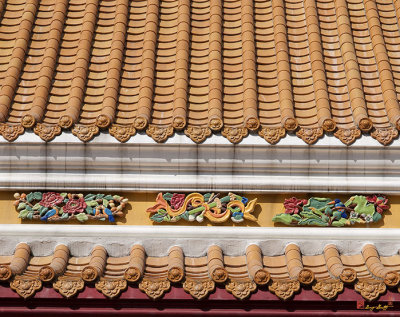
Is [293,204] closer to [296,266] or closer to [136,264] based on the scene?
[296,266]

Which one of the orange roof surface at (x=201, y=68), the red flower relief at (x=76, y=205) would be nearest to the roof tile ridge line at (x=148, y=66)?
the orange roof surface at (x=201, y=68)

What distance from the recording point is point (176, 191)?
233 inches

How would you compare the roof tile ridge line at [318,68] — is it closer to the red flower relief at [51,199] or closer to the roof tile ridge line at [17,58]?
the red flower relief at [51,199]

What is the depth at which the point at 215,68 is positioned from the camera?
6562mm

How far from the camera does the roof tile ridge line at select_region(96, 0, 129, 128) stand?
5.82 metres

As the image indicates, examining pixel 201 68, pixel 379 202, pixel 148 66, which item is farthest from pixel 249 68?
pixel 379 202

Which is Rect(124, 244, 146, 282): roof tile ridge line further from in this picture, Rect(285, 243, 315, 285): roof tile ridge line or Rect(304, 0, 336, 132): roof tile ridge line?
Rect(304, 0, 336, 132): roof tile ridge line

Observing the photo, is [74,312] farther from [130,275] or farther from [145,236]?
[145,236]

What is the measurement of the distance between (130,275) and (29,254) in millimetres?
1220

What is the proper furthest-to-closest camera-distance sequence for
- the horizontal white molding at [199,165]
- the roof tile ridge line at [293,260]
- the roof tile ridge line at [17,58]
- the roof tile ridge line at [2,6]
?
1. the roof tile ridge line at [2,6]
2. the roof tile ridge line at [17,58]
3. the horizontal white molding at [199,165]
4. the roof tile ridge line at [293,260]

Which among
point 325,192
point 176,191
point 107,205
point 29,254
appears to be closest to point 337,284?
point 325,192

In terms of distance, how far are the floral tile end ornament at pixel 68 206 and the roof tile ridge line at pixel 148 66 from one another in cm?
70

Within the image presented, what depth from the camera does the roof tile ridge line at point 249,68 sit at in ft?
19.2

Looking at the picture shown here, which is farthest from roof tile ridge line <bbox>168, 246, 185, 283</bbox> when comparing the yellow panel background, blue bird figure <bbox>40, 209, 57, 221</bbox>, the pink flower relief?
the pink flower relief
